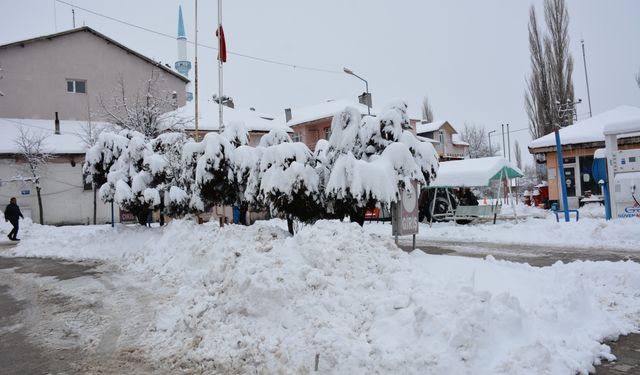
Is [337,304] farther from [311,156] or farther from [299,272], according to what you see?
[311,156]

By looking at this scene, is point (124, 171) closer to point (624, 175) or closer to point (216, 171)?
point (216, 171)

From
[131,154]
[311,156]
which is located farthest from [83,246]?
[311,156]

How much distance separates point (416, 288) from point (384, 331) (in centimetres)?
78

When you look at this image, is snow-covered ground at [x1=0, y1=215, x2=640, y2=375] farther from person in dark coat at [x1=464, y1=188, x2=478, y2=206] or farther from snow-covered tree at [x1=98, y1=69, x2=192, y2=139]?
snow-covered tree at [x1=98, y1=69, x2=192, y2=139]

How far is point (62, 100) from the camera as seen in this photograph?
29219 mm

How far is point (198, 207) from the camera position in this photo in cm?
1256

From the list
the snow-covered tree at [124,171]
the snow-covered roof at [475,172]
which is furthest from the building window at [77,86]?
the snow-covered roof at [475,172]

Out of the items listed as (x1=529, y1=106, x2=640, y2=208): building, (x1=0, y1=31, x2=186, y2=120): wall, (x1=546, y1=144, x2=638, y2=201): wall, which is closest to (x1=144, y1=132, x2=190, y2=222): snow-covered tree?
(x1=0, y1=31, x2=186, y2=120): wall

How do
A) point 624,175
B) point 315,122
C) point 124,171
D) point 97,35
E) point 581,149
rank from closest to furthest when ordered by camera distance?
point 124,171 < point 624,175 < point 581,149 < point 97,35 < point 315,122

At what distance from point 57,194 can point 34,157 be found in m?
2.83

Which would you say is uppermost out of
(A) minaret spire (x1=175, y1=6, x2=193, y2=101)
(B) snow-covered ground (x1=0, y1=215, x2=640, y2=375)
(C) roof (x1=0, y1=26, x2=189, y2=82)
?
(A) minaret spire (x1=175, y1=6, x2=193, y2=101)

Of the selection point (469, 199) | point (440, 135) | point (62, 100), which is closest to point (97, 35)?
point (62, 100)

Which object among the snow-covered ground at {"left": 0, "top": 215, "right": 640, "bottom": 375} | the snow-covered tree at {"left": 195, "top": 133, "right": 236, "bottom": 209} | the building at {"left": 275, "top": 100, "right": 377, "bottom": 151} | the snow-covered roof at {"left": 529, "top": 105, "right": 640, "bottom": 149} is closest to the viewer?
the snow-covered ground at {"left": 0, "top": 215, "right": 640, "bottom": 375}

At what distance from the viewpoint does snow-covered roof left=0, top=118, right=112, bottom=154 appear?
24.8 m
